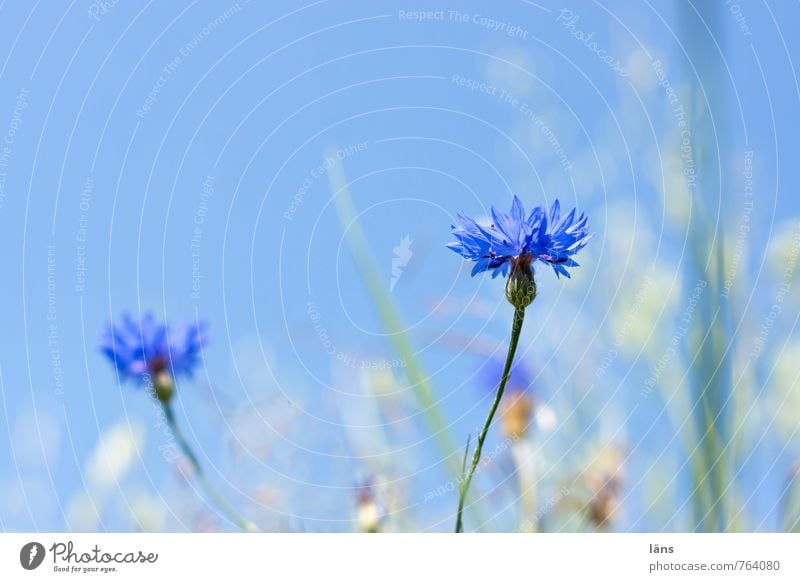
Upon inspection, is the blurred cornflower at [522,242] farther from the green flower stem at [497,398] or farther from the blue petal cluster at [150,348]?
the blue petal cluster at [150,348]

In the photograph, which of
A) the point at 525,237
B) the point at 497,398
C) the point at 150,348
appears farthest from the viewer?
the point at 150,348

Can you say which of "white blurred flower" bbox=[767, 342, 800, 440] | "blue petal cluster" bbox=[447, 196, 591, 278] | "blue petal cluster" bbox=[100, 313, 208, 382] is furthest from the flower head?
"white blurred flower" bbox=[767, 342, 800, 440]

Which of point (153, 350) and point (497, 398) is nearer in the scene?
point (497, 398)

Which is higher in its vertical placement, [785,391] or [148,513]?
[785,391]

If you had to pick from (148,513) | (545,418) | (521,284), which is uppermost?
(521,284)

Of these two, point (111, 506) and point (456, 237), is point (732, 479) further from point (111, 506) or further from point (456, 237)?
point (111, 506)

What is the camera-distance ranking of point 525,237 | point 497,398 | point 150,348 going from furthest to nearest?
point 150,348 → point 525,237 → point 497,398

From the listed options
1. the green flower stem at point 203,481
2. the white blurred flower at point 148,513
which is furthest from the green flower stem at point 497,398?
the white blurred flower at point 148,513

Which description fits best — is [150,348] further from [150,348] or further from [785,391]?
[785,391]

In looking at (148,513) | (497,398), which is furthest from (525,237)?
(148,513)
